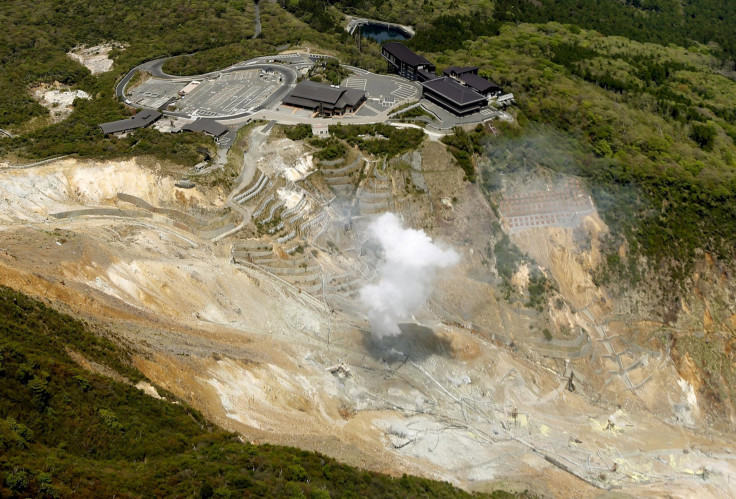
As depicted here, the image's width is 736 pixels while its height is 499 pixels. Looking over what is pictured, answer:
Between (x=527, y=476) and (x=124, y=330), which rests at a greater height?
(x=124, y=330)

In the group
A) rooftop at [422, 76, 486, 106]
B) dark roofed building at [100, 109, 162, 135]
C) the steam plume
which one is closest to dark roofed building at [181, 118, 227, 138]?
dark roofed building at [100, 109, 162, 135]

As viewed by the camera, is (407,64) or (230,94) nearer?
(230,94)

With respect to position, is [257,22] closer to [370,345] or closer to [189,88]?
[189,88]

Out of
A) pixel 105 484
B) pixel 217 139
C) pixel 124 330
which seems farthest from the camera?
pixel 217 139

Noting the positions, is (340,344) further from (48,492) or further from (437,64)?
(437,64)

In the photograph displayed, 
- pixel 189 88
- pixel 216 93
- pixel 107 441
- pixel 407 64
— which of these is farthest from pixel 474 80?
pixel 107 441

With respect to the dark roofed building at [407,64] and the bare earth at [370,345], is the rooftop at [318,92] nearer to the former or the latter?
the bare earth at [370,345]

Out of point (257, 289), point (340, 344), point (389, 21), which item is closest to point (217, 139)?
point (257, 289)
